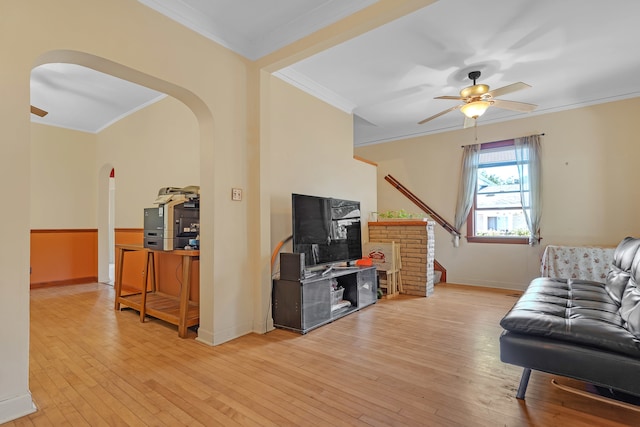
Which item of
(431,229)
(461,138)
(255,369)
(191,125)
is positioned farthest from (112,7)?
(461,138)

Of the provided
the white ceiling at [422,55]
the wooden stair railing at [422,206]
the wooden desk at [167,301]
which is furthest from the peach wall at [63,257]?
the wooden stair railing at [422,206]

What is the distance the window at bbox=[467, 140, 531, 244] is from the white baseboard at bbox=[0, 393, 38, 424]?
5503 mm

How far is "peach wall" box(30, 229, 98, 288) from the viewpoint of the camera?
5258mm

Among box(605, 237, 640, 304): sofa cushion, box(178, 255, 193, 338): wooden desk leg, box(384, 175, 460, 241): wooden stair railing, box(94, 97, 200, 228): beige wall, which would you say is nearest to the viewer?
box(605, 237, 640, 304): sofa cushion

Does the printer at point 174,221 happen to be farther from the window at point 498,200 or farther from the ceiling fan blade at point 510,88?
the window at point 498,200

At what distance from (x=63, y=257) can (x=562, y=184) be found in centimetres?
794

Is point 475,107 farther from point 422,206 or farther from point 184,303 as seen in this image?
point 184,303

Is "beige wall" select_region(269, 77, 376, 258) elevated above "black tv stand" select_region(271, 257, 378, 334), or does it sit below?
above

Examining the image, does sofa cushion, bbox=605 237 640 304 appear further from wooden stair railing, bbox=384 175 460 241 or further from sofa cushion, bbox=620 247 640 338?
wooden stair railing, bbox=384 175 460 241

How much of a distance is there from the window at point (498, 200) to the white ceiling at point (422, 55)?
0.62m

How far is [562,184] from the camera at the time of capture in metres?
4.70

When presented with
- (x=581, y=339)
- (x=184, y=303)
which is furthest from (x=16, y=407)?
(x=581, y=339)

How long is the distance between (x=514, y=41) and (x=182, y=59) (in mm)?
2963

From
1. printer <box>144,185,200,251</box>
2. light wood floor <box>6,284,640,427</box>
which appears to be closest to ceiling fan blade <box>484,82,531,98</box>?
light wood floor <box>6,284,640,427</box>
